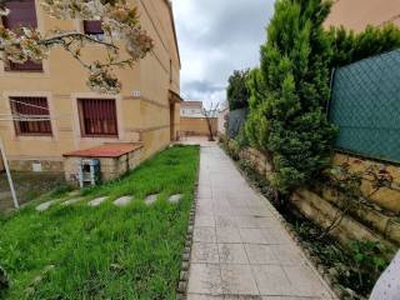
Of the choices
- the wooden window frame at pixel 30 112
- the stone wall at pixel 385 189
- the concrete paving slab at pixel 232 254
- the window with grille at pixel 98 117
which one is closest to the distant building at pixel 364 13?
the stone wall at pixel 385 189

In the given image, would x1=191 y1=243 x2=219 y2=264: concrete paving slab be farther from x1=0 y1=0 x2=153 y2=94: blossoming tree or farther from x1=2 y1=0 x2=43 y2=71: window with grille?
x1=2 y1=0 x2=43 y2=71: window with grille

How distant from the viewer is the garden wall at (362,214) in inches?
78.5

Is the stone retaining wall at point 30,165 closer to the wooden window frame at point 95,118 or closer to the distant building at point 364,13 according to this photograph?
the wooden window frame at point 95,118

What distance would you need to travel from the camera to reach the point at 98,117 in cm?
694

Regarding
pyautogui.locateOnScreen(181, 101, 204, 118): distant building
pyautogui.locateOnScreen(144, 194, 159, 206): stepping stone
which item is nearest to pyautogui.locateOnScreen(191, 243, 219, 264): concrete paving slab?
pyautogui.locateOnScreen(144, 194, 159, 206): stepping stone

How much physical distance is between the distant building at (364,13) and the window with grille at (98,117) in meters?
6.75

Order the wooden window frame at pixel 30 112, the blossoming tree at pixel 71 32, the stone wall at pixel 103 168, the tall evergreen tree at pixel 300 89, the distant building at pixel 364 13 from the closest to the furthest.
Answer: the blossoming tree at pixel 71 32 → the tall evergreen tree at pixel 300 89 → the distant building at pixel 364 13 → the stone wall at pixel 103 168 → the wooden window frame at pixel 30 112

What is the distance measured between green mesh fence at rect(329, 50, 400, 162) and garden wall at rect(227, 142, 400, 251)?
0.18 metres

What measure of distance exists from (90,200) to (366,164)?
4499mm

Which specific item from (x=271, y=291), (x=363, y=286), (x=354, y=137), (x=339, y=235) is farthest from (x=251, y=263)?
(x=354, y=137)

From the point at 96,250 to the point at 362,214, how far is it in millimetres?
3023

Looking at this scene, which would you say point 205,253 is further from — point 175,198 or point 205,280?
point 175,198

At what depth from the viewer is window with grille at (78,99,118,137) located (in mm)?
6848

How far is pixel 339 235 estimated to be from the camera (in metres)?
2.63
